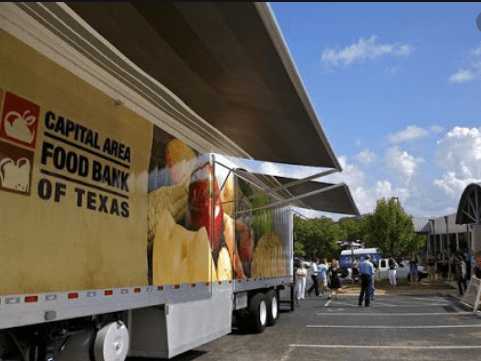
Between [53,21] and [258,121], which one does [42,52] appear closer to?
[53,21]

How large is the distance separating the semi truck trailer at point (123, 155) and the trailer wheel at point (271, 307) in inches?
160

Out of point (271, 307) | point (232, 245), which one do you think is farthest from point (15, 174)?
point (271, 307)

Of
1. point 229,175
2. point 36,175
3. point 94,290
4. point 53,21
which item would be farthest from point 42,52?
point 229,175

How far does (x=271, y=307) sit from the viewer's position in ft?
42.1

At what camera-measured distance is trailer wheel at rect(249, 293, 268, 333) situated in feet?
37.7

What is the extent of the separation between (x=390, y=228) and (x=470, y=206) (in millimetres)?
9937

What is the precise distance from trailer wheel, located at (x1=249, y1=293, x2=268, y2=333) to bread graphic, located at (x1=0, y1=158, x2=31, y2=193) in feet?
25.8

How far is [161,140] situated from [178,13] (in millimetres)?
2493

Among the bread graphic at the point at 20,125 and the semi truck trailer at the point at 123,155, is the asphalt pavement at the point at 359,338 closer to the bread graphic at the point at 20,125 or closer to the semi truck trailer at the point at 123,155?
the semi truck trailer at the point at 123,155

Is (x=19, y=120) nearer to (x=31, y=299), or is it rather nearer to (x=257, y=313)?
(x=31, y=299)

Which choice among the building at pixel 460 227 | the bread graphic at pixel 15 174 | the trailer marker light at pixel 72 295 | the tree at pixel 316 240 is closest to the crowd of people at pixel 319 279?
the building at pixel 460 227

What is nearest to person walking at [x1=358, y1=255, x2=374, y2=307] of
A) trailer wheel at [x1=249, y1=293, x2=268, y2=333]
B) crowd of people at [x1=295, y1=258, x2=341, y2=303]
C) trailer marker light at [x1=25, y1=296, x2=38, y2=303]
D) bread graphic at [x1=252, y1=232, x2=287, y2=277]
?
crowd of people at [x1=295, y1=258, x2=341, y2=303]

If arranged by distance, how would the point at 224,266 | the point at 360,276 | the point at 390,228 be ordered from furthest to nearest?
the point at 390,228
the point at 360,276
the point at 224,266

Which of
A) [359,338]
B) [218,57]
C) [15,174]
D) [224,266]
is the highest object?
[218,57]
